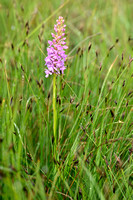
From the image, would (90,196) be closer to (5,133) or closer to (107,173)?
(107,173)

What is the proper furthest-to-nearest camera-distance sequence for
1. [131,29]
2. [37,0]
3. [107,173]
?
1. [131,29]
2. [37,0]
3. [107,173]

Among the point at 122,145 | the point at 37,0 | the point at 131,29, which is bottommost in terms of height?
the point at 122,145

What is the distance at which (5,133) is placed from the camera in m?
1.71

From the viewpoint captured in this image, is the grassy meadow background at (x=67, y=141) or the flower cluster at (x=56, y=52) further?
the flower cluster at (x=56, y=52)

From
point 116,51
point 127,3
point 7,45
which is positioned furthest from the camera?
point 127,3

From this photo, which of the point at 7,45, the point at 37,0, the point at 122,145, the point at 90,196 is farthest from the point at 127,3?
the point at 90,196

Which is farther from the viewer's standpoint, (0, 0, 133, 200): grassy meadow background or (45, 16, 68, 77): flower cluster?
(45, 16, 68, 77): flower cluster

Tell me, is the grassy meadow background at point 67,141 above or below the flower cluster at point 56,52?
below

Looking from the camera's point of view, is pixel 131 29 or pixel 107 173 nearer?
pixel 107 173

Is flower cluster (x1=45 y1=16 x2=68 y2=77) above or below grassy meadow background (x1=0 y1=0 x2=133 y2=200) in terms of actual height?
above

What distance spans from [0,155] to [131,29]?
164 inches

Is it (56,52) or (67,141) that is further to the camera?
(67,141)

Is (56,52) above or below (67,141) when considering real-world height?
above

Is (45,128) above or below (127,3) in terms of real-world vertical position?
below
